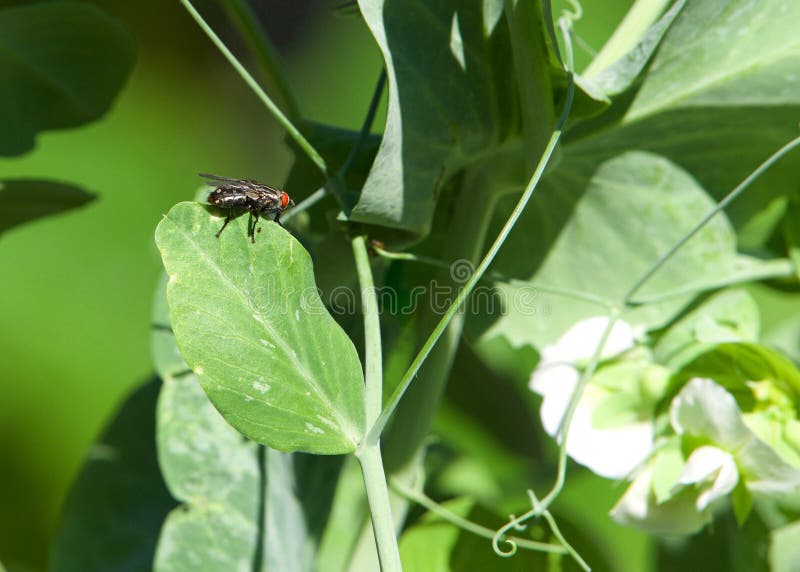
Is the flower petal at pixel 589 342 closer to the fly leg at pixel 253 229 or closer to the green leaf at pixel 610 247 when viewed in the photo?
the green leaf at pixel 610 247

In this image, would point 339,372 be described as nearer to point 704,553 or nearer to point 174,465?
point 174,465

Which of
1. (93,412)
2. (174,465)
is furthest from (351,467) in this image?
(93,412)

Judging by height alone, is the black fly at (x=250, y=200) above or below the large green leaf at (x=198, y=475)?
above

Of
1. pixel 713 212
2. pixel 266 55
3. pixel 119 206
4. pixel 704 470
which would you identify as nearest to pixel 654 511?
pixel 704 470

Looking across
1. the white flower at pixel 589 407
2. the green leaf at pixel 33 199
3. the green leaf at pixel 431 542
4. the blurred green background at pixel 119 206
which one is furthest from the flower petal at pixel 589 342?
the blurred green background at pixel 119 206

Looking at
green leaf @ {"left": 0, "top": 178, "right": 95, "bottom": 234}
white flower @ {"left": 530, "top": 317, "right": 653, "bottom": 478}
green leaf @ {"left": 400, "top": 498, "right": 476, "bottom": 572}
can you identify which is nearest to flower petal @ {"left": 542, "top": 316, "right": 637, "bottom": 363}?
white flower @ {"left": 530, "top": 317, "right": 653, "bottom": 478}

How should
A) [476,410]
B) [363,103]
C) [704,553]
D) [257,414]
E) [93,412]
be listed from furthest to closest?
[363,103] < [93,412] < [476,410] < [704,553] < [257,414]
